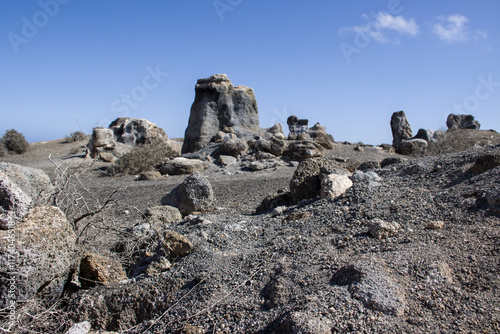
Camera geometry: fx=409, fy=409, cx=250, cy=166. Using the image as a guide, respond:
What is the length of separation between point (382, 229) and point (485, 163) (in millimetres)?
2010

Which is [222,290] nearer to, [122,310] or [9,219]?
[122,310]

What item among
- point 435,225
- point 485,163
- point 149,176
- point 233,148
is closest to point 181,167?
point 149,176

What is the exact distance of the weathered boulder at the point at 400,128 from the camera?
18.3 meters

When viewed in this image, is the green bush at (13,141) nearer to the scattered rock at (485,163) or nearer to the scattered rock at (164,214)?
the scattered rock at (164,214)

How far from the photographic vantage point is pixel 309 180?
18.6 ft

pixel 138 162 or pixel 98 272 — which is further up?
pixel 138 162

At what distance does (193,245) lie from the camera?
369 cm

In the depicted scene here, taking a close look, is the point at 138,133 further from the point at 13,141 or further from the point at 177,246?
the point at 177,246

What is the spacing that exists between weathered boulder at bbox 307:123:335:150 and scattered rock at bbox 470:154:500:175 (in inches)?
412

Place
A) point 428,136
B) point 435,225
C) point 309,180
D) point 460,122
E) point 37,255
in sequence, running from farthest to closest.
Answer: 1. point 460,122
2. point 428,136
3. point 309,180
4. point 435,225
5. point 37,255

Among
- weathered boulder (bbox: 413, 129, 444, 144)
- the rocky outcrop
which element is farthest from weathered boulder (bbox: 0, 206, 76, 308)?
weathered boulder (bbox: 413, 129, 444, 144)

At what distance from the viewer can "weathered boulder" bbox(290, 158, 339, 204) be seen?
556cm

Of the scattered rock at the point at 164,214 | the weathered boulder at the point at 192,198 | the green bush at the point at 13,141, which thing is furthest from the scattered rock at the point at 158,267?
the green bush at the point at 13,141

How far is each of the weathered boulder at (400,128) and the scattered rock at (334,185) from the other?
47.0ft
